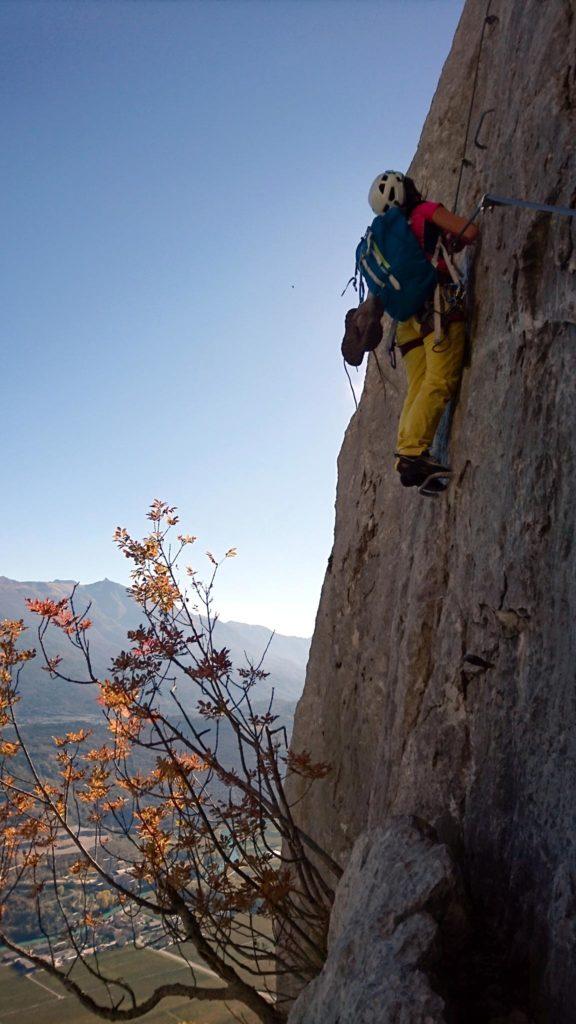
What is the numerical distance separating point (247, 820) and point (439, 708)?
2.66m

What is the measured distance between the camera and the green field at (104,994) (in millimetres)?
44906

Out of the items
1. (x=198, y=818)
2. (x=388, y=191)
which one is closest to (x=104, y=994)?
(x=198, y=818)

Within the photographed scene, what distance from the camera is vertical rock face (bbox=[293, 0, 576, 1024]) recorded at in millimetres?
4359

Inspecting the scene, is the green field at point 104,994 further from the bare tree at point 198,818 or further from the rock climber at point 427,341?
the rock climber at point 427,341

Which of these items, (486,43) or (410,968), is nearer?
(410,968)

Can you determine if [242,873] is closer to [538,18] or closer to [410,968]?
[410,968]

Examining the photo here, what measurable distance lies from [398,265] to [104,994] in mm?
61777

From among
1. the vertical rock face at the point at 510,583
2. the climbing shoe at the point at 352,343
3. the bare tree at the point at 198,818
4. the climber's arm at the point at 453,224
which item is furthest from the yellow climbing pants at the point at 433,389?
the bare tree at the point at 198,818

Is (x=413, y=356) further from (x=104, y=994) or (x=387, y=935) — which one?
(x=104, y=994)

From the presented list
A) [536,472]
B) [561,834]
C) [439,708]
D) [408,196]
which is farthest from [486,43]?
[561,834]

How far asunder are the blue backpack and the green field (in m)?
44.2

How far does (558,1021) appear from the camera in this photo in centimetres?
377

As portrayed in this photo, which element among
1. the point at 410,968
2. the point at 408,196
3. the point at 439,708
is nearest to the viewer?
the point at 410,968

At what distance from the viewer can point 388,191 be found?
6.91 meters
